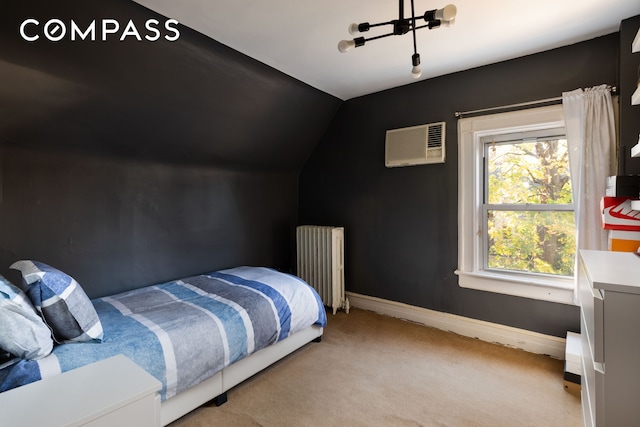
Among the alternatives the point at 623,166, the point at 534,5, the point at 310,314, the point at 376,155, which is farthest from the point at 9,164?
the point at 623,166

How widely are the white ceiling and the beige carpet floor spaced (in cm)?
243

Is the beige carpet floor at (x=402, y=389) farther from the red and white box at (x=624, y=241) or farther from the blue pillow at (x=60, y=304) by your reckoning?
the red and white box at (x=624, y=241)

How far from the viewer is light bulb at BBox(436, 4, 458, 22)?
4.37 ft

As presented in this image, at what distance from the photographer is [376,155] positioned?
3.41 meters

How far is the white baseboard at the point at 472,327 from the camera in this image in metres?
2.50

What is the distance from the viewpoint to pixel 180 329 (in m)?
1.82

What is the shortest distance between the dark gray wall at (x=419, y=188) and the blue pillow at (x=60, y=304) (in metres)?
2.56

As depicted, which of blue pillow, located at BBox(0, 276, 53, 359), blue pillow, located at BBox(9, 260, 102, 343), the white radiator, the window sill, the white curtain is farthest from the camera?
the white radiator

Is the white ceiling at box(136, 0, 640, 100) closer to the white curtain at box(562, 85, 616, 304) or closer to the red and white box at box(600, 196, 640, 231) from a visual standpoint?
the white curtain at box(562, 85, 616, 304)

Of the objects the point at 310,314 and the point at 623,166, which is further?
the point at 310,314

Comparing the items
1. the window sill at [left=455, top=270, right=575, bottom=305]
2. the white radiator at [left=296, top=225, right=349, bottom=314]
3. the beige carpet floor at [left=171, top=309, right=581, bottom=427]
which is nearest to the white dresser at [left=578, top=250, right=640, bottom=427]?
the beige carpet floor at [left=171, top=309, right=581, bottom=427]

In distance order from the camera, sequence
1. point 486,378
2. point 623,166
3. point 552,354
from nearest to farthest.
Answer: point 623,166
point 486,378
point 552,354

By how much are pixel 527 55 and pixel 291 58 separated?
1914mm

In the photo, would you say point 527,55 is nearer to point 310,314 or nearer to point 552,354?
point 552,354
